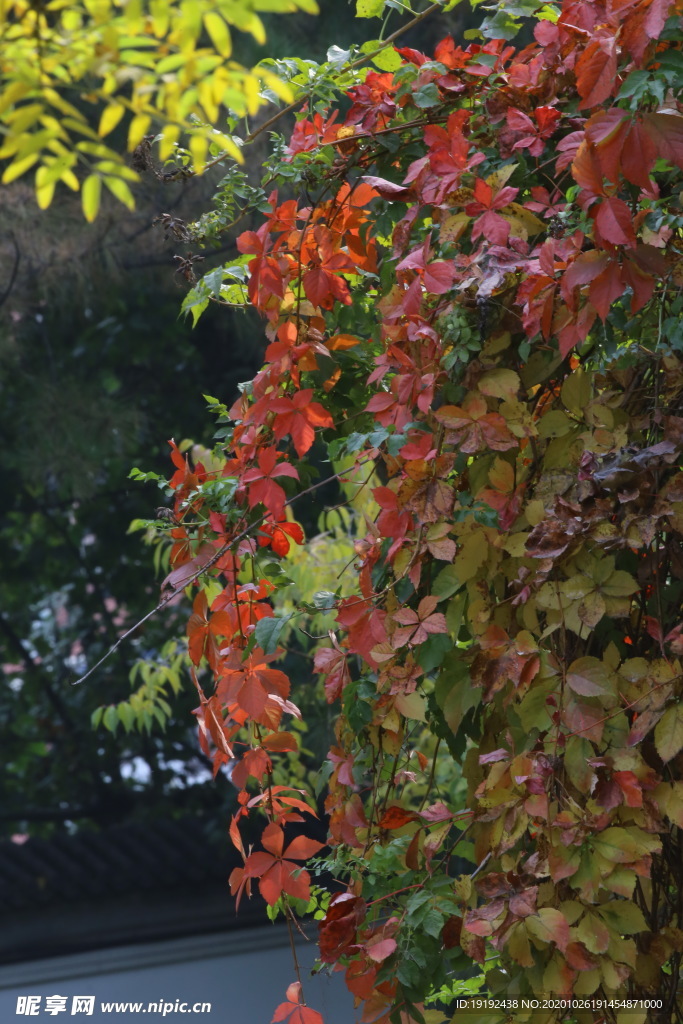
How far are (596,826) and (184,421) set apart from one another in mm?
3437

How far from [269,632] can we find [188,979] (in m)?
2.57

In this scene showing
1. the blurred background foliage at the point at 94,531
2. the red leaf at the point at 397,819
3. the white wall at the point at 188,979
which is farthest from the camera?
the blurred background foliage at the point at 94,531

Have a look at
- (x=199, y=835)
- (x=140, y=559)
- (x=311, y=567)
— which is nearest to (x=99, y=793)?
(x=199, y=835)

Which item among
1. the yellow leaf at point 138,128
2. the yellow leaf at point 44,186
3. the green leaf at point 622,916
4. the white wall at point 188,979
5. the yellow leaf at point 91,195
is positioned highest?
the yellow leaf at point 138,128

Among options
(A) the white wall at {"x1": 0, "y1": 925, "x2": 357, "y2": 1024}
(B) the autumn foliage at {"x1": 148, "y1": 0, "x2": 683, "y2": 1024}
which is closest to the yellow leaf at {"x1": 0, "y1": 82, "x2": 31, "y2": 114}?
(B) the autumn foliage at {"x1": 148, "y1": 0, "x2": 683, "y2": 1024}

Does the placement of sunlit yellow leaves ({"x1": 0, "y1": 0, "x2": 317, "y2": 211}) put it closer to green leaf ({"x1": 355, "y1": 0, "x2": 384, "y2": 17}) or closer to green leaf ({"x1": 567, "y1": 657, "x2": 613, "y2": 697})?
green leaf ({"x1": 567, "y1": 657, "x2": 613, "y2": 697})

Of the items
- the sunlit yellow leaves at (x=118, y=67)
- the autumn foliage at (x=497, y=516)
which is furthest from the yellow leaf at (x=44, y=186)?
the autumn foliage at (x=497, y=516)

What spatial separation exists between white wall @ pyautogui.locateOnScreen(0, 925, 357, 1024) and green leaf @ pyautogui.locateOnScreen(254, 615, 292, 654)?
6.66ft

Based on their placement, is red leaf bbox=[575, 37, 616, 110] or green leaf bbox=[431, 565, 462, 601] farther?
green leaf bbox=[431, 565, 462, 601]

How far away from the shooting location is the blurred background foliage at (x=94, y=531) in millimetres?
3332

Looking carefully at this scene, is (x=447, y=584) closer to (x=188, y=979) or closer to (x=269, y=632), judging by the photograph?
(x=269, y=632)

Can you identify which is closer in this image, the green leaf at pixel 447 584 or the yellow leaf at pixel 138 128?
the yellow leaf at pixel 138 128

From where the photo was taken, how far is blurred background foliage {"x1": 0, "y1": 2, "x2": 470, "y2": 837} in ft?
10.9

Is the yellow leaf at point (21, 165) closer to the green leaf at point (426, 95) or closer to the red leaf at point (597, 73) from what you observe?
the red leaf at point (597, 73)
